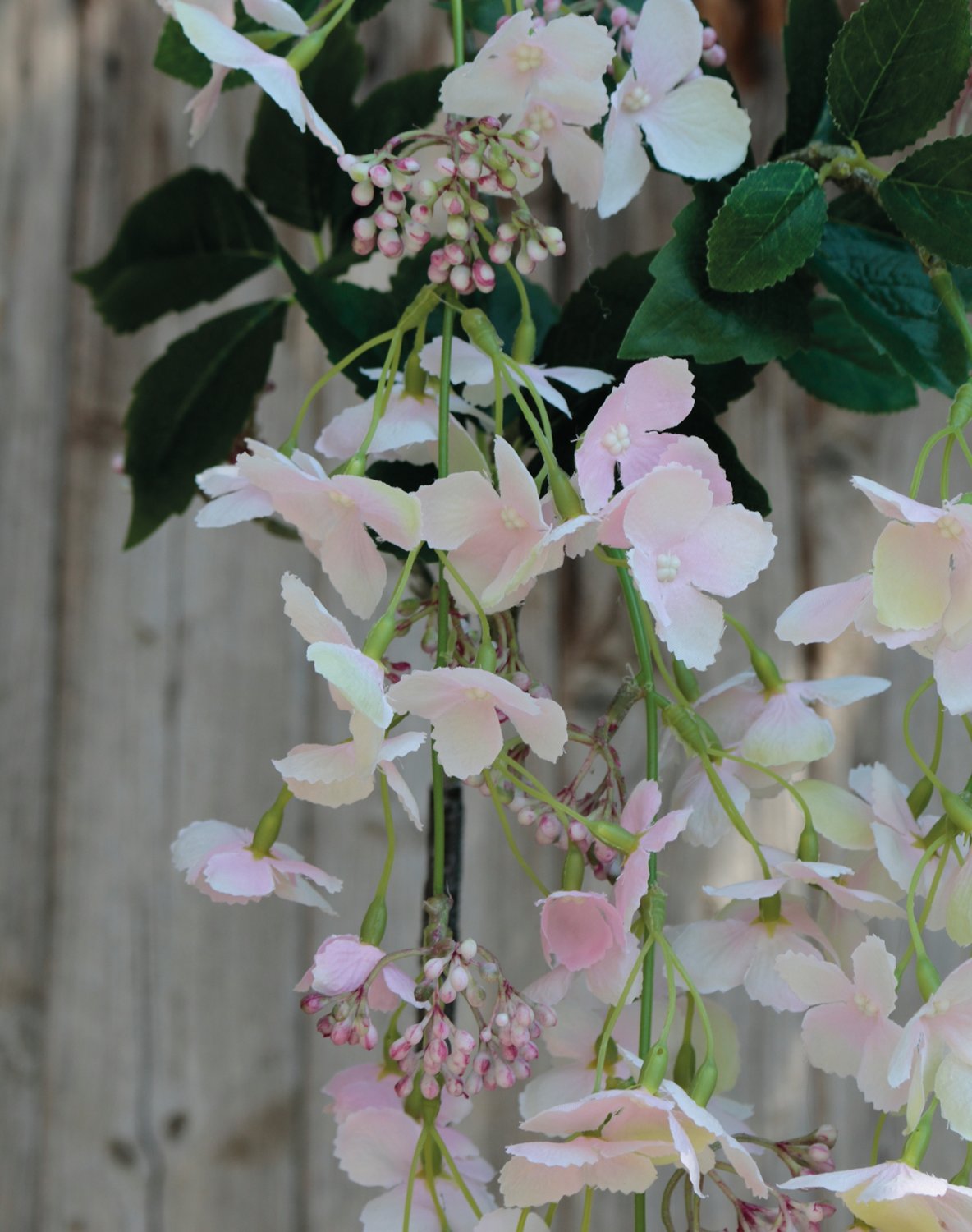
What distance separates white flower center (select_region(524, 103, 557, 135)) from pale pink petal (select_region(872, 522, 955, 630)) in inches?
7.6

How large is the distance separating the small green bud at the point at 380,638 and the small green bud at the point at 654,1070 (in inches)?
5.8

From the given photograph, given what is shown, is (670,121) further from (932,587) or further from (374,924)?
(374,924)

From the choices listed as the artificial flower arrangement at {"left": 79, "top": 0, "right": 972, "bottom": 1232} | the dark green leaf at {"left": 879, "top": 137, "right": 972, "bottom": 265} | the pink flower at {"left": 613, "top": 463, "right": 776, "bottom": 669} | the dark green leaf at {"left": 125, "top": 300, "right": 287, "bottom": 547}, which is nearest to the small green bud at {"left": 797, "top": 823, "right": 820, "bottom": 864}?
the artificial flower arrangement at {"left": 79, "top": 0, "right": 972, "bottom": 1232}

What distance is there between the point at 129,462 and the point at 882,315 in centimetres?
40

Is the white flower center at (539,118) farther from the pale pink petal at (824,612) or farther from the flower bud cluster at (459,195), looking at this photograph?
the pale pink petal at (824,612)

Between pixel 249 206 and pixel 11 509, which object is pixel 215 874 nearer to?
pixel 249 206

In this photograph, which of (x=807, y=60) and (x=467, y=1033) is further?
(x=807, y=60)

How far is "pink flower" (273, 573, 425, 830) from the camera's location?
12.7 inches

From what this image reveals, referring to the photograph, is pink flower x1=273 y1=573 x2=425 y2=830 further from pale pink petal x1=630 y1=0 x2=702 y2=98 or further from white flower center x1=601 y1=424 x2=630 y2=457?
pale pink petal x1=630 y1=0 x2=702 y2=98

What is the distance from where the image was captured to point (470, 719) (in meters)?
0.34

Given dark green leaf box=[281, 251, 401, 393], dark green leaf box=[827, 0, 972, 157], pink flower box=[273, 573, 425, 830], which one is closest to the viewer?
pink flower box=[273, 573, 425, 830]

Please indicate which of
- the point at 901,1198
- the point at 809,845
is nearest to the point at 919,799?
the point at 809,845

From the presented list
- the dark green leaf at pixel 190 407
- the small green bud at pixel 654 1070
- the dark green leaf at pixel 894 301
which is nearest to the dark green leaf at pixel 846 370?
the dark green leaf at pixel 894 301

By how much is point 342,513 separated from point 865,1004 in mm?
243
